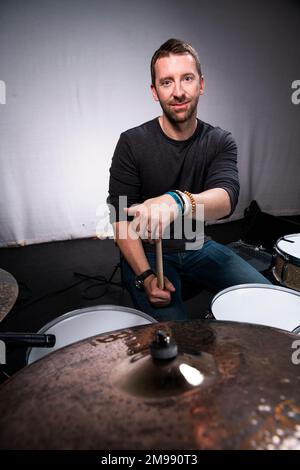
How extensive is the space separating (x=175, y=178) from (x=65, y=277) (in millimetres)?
1852

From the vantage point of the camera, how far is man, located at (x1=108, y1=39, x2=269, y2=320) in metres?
1.42

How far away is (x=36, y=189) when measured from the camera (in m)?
3.78

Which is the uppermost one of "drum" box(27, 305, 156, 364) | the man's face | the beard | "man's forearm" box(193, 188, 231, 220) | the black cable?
the man's face

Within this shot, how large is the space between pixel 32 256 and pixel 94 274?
3.01ft

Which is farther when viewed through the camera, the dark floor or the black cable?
the black cable

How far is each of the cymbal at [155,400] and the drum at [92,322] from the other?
510mm

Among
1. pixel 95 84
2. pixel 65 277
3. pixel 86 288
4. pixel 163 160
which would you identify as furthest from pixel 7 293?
pixel 95 84

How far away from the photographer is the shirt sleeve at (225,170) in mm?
1479

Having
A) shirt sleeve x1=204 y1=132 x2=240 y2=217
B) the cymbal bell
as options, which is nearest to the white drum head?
shirt sleeve x1=204 y1=132 x2=240 y2=217

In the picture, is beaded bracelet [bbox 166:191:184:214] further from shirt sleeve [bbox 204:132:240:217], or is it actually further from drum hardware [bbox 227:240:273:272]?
drum hardware [bbox 227:240:273:272]

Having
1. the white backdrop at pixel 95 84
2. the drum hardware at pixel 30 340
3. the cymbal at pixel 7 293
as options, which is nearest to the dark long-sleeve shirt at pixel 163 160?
the cymbal at pixel 7 293

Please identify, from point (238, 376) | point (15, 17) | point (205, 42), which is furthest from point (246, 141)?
point (238, 376)

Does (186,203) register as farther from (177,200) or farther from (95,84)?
(95,84)
